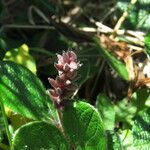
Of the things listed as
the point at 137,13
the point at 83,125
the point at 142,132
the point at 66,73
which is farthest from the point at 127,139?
the point at 137,13

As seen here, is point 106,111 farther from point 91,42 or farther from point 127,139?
point 91,42

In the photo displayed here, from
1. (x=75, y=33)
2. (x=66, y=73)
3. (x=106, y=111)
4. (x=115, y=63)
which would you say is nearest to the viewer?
(x=66, y=73)

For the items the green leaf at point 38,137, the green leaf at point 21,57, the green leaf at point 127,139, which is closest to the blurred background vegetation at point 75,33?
the green leaf at point 21,57

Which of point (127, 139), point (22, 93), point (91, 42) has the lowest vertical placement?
point (127, 139)

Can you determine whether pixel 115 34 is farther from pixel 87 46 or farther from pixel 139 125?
pixel 139 125

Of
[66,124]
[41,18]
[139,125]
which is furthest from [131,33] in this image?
[66,124]

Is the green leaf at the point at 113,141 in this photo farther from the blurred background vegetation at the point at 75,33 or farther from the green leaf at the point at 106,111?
the blurred background vegetation at the point at 75,33

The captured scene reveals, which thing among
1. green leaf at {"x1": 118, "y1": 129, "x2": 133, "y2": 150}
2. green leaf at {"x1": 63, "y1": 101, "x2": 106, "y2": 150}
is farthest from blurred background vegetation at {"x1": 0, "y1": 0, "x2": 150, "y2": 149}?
green leaf at {"x1": 63, "y1": 101, "x2": 106, "y2": 150}
